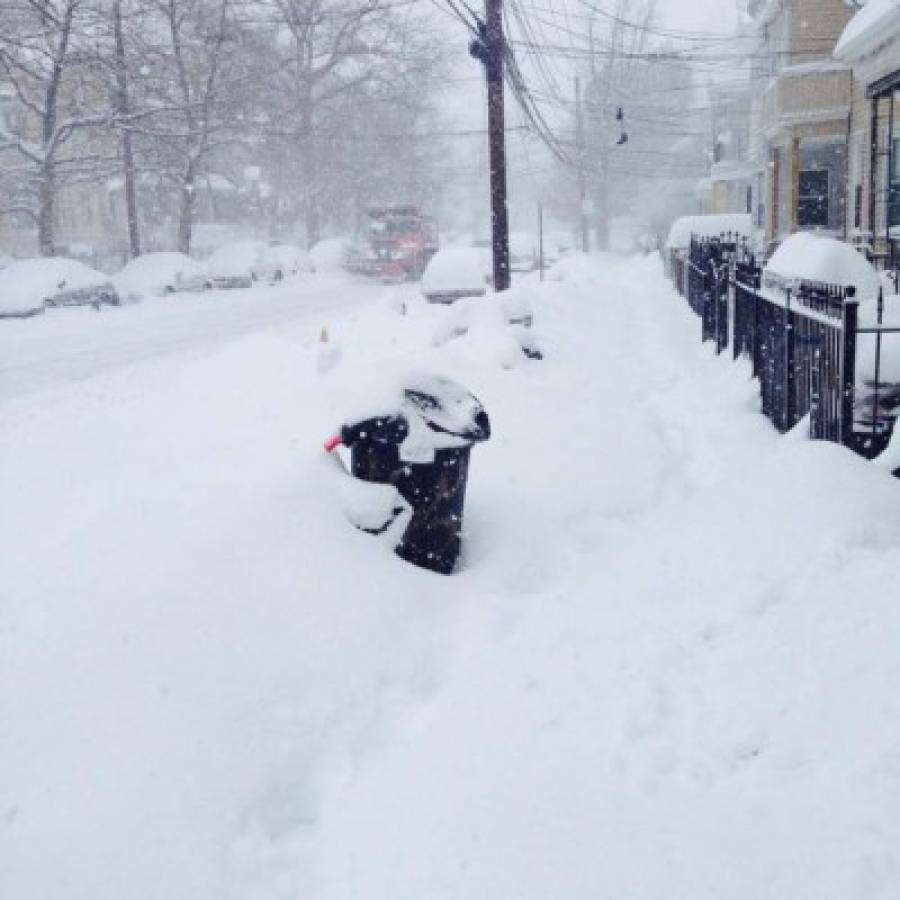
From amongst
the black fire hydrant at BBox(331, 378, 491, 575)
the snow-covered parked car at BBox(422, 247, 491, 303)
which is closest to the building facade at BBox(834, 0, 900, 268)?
Result: the snow-covered parked car at BBox(422, 247, 491, 303)

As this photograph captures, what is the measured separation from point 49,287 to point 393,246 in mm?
16786

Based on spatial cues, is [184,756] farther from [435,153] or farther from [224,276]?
[435,153]

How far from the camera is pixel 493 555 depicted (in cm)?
639

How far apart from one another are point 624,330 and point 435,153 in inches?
2157

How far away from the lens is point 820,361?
738 cm

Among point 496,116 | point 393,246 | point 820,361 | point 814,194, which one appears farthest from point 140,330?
point 814,194

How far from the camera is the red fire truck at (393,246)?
39812 mm

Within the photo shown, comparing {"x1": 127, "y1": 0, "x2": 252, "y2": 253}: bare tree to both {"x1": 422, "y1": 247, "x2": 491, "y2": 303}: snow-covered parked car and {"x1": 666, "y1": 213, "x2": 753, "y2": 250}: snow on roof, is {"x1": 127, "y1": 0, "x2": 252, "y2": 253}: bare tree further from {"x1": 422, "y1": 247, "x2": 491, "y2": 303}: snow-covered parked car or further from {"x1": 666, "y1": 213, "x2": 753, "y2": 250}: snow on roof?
{"x1": 666, "y1": 213, "x2": 753, "y2": 250}: snow on roof

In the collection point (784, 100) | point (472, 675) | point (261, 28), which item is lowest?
point (472, 675)

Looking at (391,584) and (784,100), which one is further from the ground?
(784,100)

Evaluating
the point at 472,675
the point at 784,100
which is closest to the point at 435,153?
the point at 784,100

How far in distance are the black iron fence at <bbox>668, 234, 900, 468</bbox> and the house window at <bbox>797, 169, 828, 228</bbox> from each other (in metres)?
20.6

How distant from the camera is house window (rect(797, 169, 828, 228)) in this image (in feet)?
96.4

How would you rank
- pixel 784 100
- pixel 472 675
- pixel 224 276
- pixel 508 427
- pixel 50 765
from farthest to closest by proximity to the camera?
pixel 224 276 → pixel 784 100 → pixel 508 427 → pixel 472 675 → pixel 50 765
